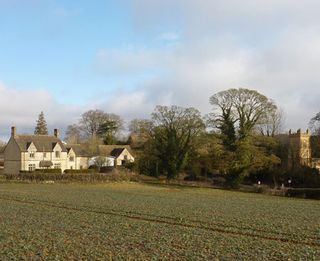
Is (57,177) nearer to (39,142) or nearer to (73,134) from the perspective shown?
(39,142)

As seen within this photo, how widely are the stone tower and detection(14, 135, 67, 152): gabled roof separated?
162ft

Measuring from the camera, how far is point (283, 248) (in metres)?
18.0

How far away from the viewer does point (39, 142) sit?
98125 mm

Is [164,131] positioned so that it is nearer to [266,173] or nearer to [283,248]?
[266,173]

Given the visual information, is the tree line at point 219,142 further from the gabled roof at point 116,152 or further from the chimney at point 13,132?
the chimney at point 13,132

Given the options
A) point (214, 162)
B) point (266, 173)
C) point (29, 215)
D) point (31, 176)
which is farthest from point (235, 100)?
point (29, 215)

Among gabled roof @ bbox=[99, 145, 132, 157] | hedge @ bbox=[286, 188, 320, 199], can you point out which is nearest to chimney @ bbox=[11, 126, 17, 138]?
gabled roof @ bbox=[99, 145, 132, 157]

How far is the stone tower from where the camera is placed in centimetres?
7801

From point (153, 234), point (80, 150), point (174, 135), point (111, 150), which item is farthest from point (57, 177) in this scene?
point (153, 234)

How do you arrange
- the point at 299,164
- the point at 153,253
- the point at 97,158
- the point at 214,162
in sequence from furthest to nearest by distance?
the point at 97,158, the point at 299,164, the point at 214,162, the point at 153,253

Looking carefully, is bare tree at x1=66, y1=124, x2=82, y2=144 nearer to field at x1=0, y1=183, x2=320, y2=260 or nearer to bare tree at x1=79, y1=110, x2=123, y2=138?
bare tree at x1=79, y1=110, x2=123, y2=138

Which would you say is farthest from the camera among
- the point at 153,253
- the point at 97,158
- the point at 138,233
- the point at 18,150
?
the point at 97,158

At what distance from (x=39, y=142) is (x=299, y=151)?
175 ft

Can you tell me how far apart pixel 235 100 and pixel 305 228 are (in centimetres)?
4766
